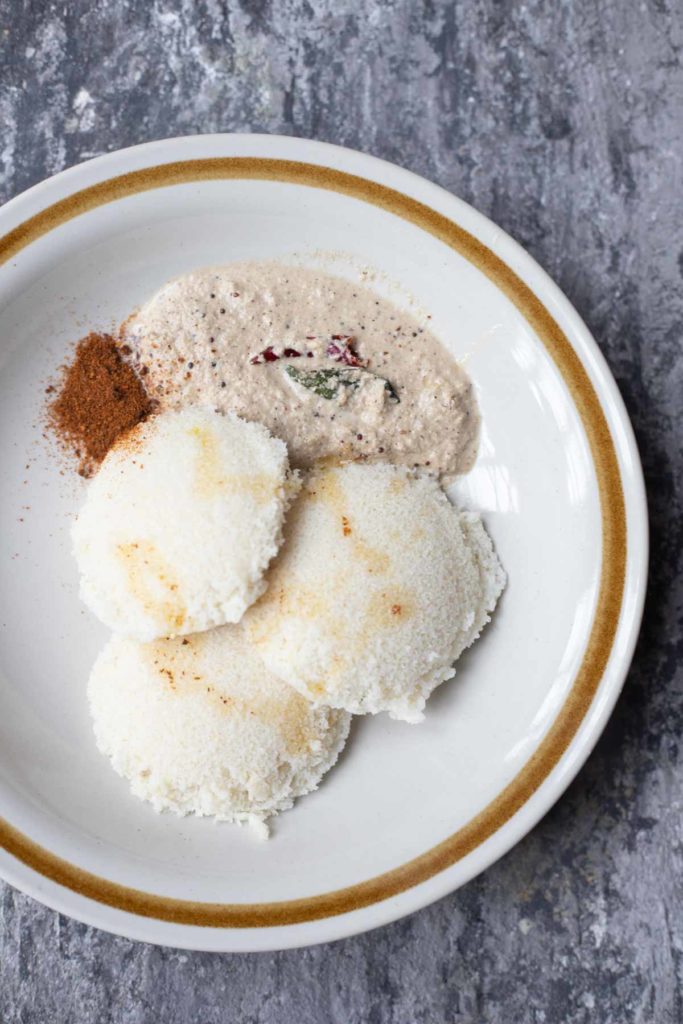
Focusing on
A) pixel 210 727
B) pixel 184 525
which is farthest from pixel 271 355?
pixel 210 727

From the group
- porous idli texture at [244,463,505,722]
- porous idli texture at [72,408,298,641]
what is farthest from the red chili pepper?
porous idli texture at [244,463,505,722]

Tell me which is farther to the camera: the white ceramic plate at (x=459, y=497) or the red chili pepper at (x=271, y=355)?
the red chili pepper at (x=271, y=355)

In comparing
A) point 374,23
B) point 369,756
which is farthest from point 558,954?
point 374,23

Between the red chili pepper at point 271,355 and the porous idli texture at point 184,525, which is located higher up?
the red chili pepper at point 271,355

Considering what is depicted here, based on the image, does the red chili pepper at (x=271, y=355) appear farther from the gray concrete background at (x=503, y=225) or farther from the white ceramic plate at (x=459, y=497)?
the gray concrete background at (x=503, y=225)

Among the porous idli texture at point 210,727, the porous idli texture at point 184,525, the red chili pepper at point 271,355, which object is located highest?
the red chili pepper at point 271,355

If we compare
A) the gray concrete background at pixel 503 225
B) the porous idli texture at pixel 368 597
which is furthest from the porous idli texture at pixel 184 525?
the gray concrete background at pixel 503 225
